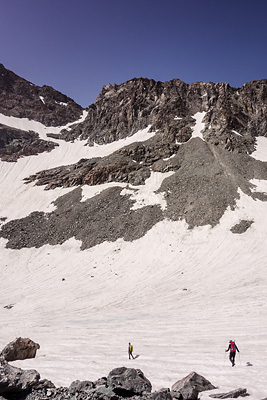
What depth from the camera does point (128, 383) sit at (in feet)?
21.9

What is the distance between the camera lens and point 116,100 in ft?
314

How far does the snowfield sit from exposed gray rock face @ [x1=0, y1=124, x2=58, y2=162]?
3902cm

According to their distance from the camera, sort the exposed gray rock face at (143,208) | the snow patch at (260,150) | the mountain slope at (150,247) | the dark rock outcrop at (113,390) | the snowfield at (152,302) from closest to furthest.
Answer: the dark rock outcrop at (113,390), the snowfield at (152,302), the mountain slope at (150,247), the exposed gray rock face at (143,208), the snow patch at (260,150)

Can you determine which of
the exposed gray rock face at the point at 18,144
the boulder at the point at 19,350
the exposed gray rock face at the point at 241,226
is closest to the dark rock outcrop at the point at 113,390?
the boulder at the point at 19,350

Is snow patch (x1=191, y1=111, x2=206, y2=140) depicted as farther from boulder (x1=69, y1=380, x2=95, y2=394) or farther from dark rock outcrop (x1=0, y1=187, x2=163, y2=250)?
boulder (x1=69, y1=380, x2=95, y2=394)

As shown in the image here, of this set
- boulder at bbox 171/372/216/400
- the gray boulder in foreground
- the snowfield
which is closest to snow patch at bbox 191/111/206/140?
the snowfield

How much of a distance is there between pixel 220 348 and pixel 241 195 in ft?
108

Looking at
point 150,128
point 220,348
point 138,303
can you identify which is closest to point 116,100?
point 150,128

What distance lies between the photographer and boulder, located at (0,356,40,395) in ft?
22.2

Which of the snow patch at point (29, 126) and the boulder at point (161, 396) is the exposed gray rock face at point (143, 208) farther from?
the snow patch at point (29, 126)

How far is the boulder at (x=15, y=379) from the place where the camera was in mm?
6781

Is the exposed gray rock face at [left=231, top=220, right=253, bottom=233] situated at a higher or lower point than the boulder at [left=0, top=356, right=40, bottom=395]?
higher

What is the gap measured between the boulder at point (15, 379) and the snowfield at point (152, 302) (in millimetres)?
1325

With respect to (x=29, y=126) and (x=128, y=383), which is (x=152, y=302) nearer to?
(x=128, y=383)
